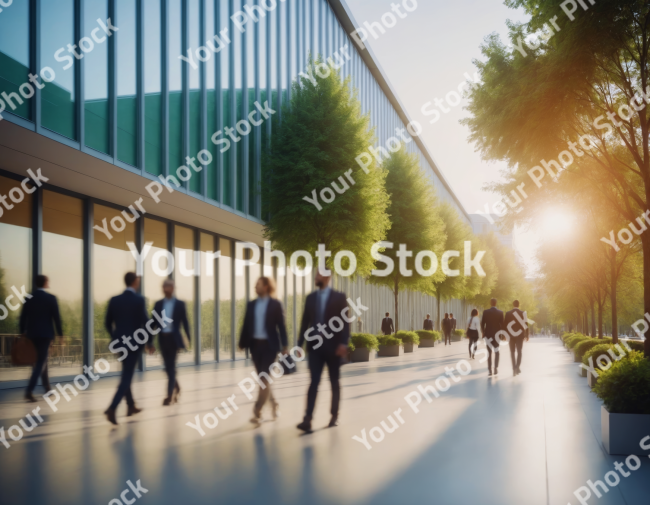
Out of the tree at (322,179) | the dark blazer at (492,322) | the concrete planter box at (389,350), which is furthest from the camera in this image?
the concrete planter box at (389,350)

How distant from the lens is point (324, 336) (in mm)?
7441

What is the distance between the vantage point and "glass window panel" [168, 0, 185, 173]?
619 inches

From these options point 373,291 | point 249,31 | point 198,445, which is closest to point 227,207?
point 249,31

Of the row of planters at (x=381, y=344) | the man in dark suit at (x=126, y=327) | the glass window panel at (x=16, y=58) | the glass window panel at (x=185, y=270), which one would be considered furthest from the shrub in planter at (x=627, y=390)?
the glass window panel at (x=185, y=270)

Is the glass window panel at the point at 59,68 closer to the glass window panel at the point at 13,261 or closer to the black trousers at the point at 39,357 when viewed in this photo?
the glass window panel at the point at 13,261

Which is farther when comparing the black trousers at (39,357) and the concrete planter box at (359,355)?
the concrete planter box at (359,355)

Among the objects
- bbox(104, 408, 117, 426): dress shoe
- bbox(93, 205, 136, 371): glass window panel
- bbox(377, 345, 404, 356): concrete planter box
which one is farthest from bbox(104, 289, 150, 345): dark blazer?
bbox(377, 345, 404, 356): concrete planter box

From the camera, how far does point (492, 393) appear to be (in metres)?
11.4

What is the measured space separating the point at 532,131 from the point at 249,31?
12.7m

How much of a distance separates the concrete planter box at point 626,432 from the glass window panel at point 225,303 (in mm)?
17485

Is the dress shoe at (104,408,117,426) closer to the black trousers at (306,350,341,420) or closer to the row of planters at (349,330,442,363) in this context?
the black trousers at (306,350,341,420)

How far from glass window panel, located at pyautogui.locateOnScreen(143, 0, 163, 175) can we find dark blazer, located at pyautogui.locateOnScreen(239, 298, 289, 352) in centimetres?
787

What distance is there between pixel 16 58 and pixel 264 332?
23.6 feet

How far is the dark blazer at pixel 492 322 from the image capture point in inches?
599
